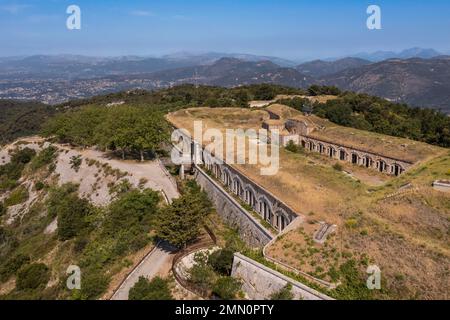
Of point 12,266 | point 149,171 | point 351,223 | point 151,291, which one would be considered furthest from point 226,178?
point 12,266

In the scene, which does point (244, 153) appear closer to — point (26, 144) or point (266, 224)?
point (266, 224)

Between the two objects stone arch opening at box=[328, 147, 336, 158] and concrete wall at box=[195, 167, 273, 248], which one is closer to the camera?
concrete wall at box=[195, 167, 273, 248]

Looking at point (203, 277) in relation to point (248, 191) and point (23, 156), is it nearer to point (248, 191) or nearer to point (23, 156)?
point (248, 191)

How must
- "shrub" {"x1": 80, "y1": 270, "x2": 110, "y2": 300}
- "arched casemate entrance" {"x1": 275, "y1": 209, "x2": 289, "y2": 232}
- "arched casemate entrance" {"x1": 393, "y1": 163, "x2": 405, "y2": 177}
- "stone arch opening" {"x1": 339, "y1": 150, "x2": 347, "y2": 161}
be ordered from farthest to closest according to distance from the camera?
1. "stone arch opening" {"x1": 339, "y1": 150, "x2": 347, "y2": 161}
2. "arched casemate entrance" {"x1": 393, "y1": 163, "x2": 405, "y2": 177}
3. "arched casemate entrance" {"x1": 275, "y1": 209, "x2": 289, "y2": 232}
4. "shrub" {"x1": 80, "y1": 270, "x2": 110, "y2": 300}

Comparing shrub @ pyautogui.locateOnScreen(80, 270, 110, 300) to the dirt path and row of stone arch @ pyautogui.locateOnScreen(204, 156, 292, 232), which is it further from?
the dirt path

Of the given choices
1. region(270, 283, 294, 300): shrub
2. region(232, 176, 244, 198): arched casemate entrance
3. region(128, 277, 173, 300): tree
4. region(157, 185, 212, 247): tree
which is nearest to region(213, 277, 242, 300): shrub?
region(270, 283, 294, 300): shrub
